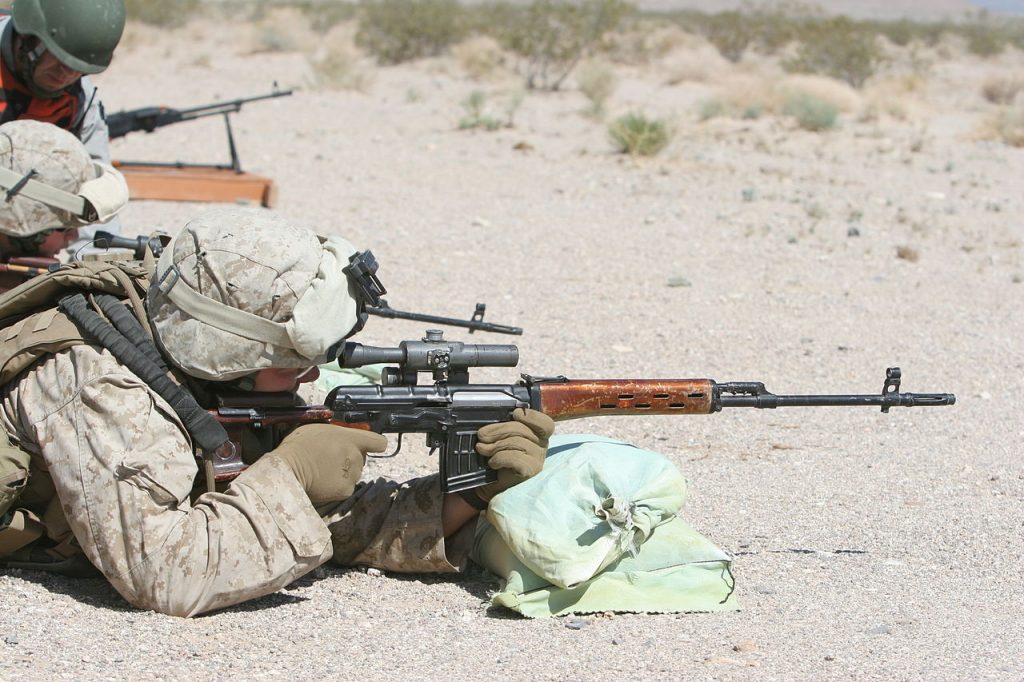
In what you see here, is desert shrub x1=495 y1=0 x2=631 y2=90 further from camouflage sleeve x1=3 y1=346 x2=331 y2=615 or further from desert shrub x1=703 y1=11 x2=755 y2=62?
camouflage sleeve x1=3 y1=346 x2=331 y2=615

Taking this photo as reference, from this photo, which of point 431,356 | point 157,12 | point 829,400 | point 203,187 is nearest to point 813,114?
point 203,187

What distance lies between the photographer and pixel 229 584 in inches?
128

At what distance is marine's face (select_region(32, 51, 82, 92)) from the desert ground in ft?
6.53

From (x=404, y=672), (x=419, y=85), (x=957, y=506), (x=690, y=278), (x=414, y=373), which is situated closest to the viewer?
(x=404, y=672)

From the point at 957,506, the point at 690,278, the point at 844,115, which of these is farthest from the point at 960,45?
the point at 957,506

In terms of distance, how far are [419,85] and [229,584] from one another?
17.6 metres

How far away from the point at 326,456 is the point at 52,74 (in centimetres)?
339

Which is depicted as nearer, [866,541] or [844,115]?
[866,541]

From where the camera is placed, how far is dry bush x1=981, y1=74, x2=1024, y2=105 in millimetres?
22672

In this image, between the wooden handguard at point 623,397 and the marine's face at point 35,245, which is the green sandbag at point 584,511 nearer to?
the wooden handguard at point 623,397

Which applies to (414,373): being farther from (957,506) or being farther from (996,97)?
(996,97)

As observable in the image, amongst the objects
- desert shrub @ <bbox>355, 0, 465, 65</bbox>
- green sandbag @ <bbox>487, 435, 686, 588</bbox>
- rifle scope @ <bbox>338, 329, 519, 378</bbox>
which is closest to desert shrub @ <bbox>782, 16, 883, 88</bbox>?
desert shrub @ <bbox>355, 0, 465, 65</bbox>

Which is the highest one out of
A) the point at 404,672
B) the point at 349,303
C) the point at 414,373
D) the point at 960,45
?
the point at 960,45

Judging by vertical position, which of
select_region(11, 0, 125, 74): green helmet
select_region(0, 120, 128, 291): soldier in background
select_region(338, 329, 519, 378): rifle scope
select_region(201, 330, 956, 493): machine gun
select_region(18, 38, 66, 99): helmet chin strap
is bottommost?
select_region(201, 330, 956, 493): machine gun
